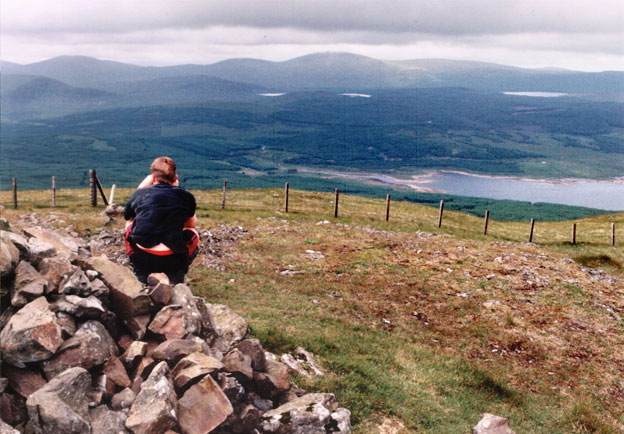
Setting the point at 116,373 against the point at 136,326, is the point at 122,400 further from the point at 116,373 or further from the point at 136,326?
the point at 136,326

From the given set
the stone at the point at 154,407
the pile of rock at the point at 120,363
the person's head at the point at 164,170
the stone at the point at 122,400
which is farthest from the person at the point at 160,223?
the stone at the point at 122,400

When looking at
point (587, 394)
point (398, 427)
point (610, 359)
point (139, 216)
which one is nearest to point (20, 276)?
point (139, 216)

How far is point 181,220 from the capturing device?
9961mm

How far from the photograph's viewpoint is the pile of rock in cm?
684

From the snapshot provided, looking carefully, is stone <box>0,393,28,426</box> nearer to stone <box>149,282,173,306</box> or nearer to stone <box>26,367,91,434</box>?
stone <box>26,367,91,434</box>

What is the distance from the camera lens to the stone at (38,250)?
351 inches

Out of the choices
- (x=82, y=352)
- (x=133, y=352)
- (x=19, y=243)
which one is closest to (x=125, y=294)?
(x=133, y=352)

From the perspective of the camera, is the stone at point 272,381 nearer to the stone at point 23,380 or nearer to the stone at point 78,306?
the stone at point 78,306

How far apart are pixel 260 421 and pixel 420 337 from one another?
36.6 feet

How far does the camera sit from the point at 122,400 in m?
7.28

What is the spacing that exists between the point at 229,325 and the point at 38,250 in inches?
184

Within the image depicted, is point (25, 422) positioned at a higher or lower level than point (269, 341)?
higher

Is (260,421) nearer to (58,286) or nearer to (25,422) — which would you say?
(25,422)

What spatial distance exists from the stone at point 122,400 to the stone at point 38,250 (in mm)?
3378
